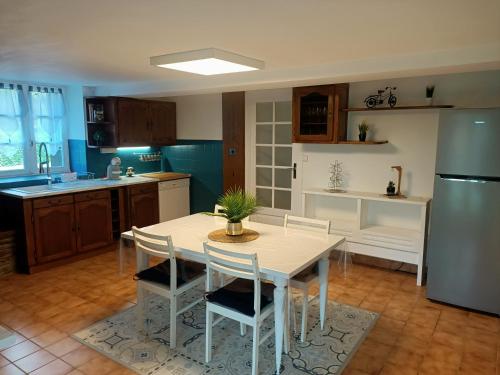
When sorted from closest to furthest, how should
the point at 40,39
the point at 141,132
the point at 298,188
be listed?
the point at 40,39 → the point at 298,188 → the point at 141,132

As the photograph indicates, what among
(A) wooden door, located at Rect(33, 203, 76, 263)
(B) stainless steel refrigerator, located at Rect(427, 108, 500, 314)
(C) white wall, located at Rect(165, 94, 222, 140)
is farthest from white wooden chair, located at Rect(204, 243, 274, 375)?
(C) white wall, located at Rect(165, 94, 222, 140)

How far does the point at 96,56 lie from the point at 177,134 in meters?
2.94

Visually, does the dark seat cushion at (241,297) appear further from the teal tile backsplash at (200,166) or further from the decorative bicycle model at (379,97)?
the teal tile backsplash at (200,166)

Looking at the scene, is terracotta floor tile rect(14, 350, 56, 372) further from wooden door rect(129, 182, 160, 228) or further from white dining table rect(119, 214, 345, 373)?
wooden door rect(129, 182, 160, 228)

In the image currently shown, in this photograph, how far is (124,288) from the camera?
3738 millimetres

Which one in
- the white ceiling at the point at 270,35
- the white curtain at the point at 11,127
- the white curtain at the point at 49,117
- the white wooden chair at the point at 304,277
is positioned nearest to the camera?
the white ceiling at the point at 270,35

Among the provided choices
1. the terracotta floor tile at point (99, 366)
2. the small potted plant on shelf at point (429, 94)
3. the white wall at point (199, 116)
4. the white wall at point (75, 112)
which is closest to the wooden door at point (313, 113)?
the small potted plant on shelf at point (429, 94)

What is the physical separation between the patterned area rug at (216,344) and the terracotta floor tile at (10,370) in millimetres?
434

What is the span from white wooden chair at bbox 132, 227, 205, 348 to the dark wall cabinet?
274cm

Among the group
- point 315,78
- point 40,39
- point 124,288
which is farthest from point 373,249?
point 40,39

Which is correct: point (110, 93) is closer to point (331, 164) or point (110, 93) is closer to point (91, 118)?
point (91, 118)

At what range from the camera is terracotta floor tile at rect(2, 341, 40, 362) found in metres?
2.62

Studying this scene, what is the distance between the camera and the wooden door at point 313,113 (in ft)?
14.0

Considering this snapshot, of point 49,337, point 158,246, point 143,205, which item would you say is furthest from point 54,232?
point 158,246
